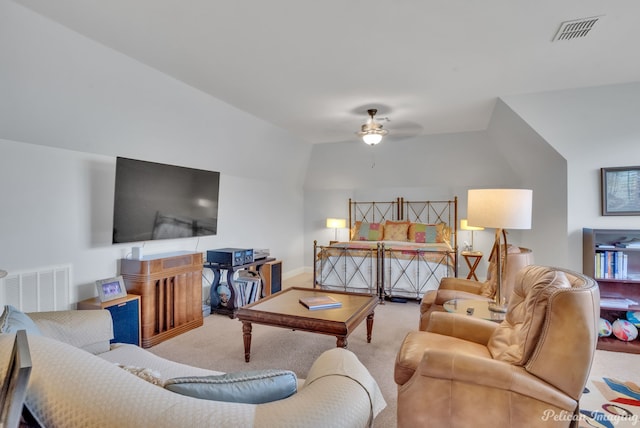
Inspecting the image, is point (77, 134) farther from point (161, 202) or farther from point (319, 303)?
point (319, 303)

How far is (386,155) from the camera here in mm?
6535

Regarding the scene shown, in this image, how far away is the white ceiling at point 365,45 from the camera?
2.21m

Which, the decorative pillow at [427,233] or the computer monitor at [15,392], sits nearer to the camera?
the computer monitor at [15,392]

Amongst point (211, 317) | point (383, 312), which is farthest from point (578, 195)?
point (211, 317)

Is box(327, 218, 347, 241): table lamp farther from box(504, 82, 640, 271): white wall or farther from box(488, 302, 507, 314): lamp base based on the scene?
box(488, 302, 507, 314): lamp base

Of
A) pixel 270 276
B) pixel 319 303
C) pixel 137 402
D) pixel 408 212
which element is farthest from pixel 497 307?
pixel 408 212

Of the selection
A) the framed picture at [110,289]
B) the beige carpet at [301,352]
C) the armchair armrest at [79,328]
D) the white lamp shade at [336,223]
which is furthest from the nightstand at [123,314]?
the white lamp shade at [336,223]

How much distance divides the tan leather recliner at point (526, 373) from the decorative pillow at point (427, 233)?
4.37 m

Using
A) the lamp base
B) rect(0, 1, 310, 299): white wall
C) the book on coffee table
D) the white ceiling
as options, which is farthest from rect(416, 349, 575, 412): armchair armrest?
rect(0, 1, 310, 299): white wall

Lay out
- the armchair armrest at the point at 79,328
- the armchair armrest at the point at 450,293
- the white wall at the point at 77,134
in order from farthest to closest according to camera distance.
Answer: the armchair armrest at the point at 450,293
the white wall at the point at 77,134
the armchair armrest at the point at 79,328

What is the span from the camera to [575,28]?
2.44 m

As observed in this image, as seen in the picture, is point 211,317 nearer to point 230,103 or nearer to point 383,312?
point 383,312

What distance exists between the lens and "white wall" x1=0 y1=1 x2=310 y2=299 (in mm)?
2471

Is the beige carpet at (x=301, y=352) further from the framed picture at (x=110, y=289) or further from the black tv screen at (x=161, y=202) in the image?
the black tv screen at (x=161, y=202)
